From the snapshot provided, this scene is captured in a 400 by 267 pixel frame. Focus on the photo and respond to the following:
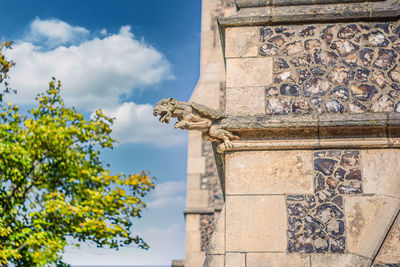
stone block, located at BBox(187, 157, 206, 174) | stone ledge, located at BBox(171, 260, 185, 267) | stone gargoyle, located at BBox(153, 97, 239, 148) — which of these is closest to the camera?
stone gargoyle, located at BBox(153, 97, 239, 148)

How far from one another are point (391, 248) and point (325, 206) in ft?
2.23

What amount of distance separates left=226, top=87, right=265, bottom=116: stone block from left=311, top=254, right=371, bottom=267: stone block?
4.91 ft

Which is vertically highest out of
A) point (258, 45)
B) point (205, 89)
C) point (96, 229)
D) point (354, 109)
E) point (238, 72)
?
point (205, 89)

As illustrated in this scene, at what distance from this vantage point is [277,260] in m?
4.43

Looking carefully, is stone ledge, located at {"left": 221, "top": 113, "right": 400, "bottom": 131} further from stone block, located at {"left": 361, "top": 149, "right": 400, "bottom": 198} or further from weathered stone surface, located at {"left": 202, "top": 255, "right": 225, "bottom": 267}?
weathered stone surface, located at {"left": 202, "top": 255, "right": 225, "bottom": 267}

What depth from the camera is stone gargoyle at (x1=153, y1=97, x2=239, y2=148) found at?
4828 mm

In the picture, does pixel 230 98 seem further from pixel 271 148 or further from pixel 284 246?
pixel 284 246

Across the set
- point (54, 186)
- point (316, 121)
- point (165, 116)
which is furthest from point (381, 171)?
point (54, 186)

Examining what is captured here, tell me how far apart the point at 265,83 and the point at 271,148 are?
0.71 metres

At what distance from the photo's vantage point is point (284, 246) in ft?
14.7

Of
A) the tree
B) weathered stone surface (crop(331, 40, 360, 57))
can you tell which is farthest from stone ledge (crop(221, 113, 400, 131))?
the tree

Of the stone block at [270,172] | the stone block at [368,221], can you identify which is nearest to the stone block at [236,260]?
the stone block at [270,172]

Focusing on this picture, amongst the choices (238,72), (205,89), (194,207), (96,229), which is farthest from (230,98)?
(205,89)

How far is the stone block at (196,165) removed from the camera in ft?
43.3
